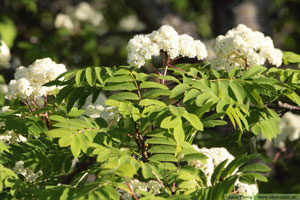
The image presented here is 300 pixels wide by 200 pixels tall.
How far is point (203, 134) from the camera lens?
4.71 meters

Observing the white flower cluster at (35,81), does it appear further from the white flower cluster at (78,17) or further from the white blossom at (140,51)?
the white flower cluster at (78,17)

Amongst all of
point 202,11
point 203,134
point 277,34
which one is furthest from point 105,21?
point 203,134

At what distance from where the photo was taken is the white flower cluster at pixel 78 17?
28.0ft

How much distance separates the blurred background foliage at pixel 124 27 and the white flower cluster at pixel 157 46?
1090mm

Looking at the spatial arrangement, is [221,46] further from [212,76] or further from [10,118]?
[10,118]

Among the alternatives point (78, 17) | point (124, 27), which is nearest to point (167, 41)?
point (78, 17)

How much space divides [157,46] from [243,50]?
0.74m

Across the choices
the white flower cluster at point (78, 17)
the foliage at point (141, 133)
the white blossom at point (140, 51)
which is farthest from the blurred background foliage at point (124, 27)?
the white blossom at point (140, 51)

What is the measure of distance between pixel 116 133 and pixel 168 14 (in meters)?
5.04

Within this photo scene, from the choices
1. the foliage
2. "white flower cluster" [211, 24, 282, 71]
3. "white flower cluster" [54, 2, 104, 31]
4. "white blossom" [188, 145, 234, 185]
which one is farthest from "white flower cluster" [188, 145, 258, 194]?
"white flower cluster" [54, 2, 104, 31]

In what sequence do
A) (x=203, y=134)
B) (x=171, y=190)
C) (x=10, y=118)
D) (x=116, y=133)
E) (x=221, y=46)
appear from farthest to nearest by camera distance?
(x=203, y=134), (x=221, y=46), (x=10, y=118), (x=116, y=133), (x=171, y=190)

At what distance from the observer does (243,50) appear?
10.3 ft

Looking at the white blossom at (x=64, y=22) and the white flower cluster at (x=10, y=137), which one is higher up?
the white blossom at (x=64, y=22)

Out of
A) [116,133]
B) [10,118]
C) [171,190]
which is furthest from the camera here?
[10,118]
